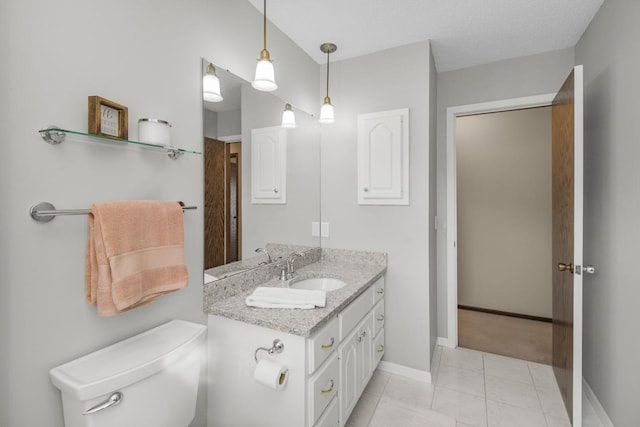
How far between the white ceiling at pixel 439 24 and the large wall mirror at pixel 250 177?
518mm

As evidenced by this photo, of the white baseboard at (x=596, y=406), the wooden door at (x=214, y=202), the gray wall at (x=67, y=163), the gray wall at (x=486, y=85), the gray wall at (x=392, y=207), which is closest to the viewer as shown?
the gray wall at (x=67, y=163)

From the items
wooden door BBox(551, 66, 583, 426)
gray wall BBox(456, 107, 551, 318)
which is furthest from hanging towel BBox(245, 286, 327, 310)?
gray wall BBox(456, 107, 551, 318)

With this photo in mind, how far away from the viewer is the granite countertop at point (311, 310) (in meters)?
1.32

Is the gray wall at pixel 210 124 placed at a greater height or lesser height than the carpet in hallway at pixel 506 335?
greater

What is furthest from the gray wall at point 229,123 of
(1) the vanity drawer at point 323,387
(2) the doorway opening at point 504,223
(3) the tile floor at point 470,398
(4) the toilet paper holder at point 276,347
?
(2) the doorway opening at point 504,223

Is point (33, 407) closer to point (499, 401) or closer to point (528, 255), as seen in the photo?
point (499, 401)

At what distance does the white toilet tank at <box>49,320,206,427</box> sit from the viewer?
90 centimetres

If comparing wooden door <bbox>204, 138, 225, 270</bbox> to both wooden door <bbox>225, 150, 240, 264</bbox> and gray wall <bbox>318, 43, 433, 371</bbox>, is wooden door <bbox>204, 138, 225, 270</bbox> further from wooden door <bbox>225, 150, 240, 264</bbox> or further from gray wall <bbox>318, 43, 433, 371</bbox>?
gray wall <bbox>318, 43, 433, 371</bbox>

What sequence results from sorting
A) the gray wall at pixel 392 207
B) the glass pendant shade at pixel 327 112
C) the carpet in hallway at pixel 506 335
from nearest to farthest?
the glass pendant shade at pixel 327 112, the gray wall at pixel 392 207, the carpet in hallway at pixel 506 335

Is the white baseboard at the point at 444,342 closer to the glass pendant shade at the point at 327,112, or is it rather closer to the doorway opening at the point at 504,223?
the doorway opening at the point at 504,223

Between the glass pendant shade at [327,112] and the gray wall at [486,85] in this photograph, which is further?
the gray wall at [486,85]

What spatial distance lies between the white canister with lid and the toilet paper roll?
3.15 feet

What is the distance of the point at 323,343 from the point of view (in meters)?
1.40

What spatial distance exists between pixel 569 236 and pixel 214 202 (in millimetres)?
2026
